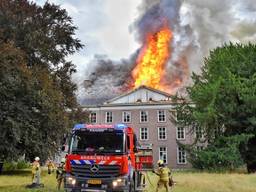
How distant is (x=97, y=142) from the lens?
1623 cm

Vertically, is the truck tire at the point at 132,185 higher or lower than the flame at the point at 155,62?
lower

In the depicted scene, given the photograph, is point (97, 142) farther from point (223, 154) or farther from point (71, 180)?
point (223, 154)

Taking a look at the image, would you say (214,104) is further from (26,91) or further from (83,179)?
(83,179)

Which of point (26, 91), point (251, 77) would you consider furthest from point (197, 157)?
point (26, 91)

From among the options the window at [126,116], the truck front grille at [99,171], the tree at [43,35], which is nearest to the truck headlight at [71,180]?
the truck front grille at [99,171]

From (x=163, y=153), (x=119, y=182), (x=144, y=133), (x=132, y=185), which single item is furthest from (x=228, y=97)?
(x=119, y=182)

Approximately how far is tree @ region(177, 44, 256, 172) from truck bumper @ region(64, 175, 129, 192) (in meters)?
30.3

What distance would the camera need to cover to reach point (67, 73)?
128 feet

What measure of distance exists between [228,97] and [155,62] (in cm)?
3453

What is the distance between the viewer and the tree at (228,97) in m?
44.7

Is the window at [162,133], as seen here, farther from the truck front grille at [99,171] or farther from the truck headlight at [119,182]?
the truck headlight at [119,182]

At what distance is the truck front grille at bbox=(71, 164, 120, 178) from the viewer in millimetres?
15695

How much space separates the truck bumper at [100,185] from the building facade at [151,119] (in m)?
50.3

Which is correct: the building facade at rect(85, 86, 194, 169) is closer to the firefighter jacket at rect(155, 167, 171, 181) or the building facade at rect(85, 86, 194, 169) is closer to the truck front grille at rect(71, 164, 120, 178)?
the firefighter jacket at rect(155, 167, 171, 181)
